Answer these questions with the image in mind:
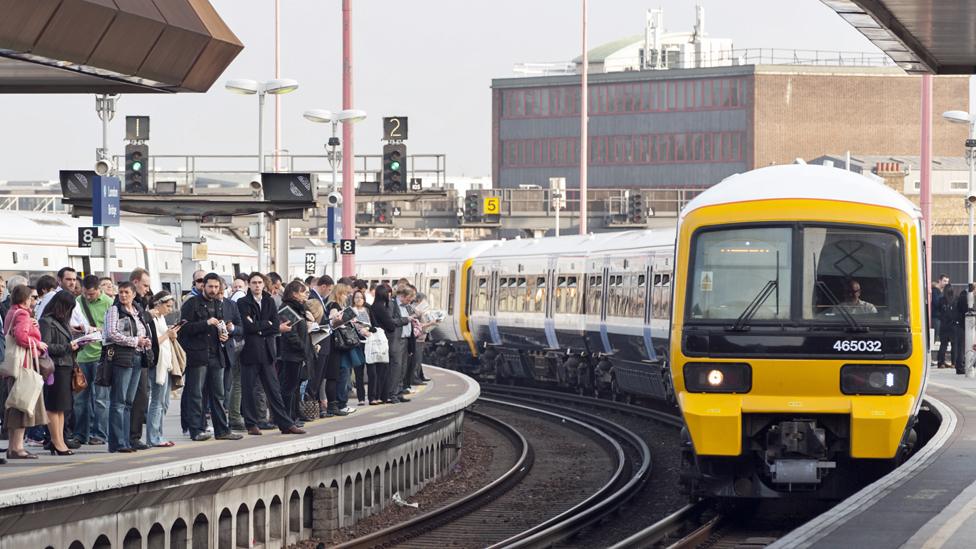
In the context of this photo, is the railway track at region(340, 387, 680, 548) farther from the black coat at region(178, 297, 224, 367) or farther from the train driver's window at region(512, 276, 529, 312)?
the train driver's window at region(512, 276, 529, 312)

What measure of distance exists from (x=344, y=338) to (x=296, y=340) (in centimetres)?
255

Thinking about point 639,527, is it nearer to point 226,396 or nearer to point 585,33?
point 226,396

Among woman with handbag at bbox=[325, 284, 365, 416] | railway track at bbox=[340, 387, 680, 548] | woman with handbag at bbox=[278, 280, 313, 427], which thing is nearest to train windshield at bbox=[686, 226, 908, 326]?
railway track at bbox=[340, 387, 680, 548]

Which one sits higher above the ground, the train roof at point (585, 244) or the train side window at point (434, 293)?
the train roof at point (585, 244)

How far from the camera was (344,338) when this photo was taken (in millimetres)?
21766

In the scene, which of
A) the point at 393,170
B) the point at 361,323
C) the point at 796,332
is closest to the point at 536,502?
the point at 361,323

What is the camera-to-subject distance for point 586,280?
3534cm

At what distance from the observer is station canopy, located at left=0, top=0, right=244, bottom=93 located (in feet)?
38.5

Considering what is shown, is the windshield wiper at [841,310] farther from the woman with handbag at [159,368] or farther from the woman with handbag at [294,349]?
the woman with handbag at [159,368]

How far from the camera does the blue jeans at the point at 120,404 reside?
55.1 ft


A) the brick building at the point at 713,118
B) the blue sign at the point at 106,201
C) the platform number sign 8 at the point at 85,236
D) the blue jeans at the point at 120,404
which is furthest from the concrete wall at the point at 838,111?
the blue jeans at the point at 120,404

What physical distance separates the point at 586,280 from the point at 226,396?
55.5ft

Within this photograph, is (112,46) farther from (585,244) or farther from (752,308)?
(585,244)

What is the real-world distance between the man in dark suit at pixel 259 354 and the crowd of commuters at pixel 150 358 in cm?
1
